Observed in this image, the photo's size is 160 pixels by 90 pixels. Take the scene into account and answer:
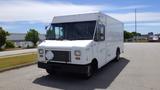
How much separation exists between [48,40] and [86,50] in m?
2.19

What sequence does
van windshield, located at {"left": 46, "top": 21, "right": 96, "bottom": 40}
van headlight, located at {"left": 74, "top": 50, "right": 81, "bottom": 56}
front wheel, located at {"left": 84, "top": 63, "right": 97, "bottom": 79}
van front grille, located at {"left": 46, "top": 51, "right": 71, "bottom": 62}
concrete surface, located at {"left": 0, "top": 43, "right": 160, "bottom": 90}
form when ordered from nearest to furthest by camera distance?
concrete surface, located at {"left": 0, "top": 43, "right": 160, "bottom": 90} → van headlight, located at {"left": 74, "top": 50, "right": 81, "bottom": 56} → van front grille, located at {"left": 46, "top": 51, "right": 71, "bottom": 62} → front wheel, located at {"left": 84, "top": 63, "right": 97, "bottom": 79} → van windshield, located at {"left": 46, "top": 21, "right": 96, "bottom": 40}

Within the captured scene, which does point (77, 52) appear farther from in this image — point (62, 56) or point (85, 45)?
point (62, 56)

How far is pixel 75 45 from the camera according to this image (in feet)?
27.0

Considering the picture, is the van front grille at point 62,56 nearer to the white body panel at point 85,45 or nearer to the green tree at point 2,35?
the white body panel at point 85,45

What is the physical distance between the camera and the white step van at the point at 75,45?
26.8 feet

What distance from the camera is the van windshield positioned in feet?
29.7

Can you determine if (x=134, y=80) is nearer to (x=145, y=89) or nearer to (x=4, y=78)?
(x=145, y=89)

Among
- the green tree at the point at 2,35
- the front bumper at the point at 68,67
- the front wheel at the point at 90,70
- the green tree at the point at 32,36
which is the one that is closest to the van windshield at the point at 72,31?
the front wheel at the point at 90,70

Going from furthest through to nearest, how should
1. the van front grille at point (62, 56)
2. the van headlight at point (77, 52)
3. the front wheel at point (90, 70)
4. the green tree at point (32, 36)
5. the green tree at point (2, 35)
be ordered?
the green tree at point (32, 36), the green tree at point (2, 35), the front wheel at point (90, 70), the van front grille at point (62, 56), the van headlight at point (77, 52)

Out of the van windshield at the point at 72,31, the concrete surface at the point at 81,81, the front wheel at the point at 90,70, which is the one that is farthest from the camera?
the van windshield at the point at 72,31

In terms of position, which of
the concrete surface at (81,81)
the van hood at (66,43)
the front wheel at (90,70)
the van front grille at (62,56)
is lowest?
the concrete surface at (81,81)

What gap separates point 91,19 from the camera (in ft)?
30.3

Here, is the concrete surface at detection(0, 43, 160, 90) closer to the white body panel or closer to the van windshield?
the white body panel

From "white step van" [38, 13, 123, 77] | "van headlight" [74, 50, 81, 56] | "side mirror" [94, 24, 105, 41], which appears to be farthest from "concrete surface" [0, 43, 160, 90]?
"side mirror" [94, 24, 105, 41]
